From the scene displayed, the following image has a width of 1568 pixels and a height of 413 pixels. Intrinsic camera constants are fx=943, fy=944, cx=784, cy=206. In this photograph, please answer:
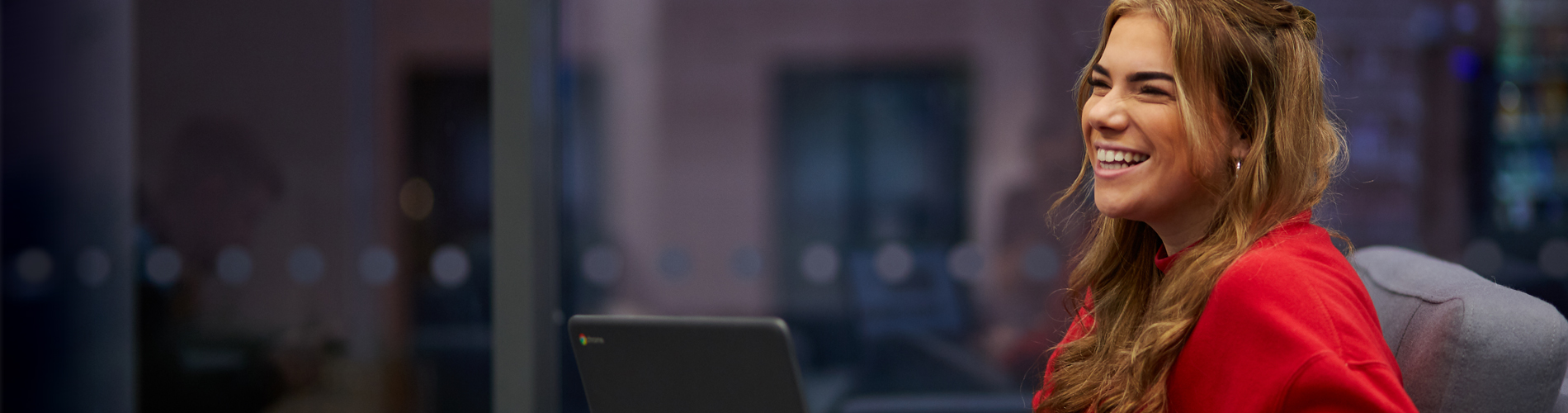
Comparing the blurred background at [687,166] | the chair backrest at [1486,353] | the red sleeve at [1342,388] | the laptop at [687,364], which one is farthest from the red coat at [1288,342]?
the blurred background at [687,166]

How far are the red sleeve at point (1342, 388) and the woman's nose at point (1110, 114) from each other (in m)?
0.28

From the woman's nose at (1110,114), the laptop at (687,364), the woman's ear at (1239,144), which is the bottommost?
the laptop at (687,364)

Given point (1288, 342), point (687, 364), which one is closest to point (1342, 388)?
point (1288, 342)

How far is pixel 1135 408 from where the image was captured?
89 cm

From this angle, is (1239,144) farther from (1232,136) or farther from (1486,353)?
(1486,353)

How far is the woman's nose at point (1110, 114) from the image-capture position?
3.01 feet

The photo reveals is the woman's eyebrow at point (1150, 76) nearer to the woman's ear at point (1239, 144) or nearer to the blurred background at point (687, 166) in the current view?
the woman's ear at point (1239, 144)

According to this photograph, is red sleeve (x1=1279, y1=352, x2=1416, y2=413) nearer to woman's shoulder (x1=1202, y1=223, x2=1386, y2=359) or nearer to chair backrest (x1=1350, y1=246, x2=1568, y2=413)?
woman's shoulder (x1=1202, y1=223, x2=1386, y2=359)

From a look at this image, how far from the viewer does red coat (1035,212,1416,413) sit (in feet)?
2.43

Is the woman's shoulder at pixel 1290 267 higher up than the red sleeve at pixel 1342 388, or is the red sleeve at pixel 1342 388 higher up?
the woman's shoulder at pixel 1290 267

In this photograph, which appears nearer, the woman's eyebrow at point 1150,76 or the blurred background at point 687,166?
the woman's eyebrow at point 1150,76

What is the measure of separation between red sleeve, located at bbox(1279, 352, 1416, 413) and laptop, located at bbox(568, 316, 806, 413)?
438 mm

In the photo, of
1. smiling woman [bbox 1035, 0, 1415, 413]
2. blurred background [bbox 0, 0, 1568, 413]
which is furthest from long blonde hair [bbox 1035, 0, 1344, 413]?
blurred background [bbox 0, 0, 1568, 413]

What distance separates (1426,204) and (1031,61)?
103 cm
